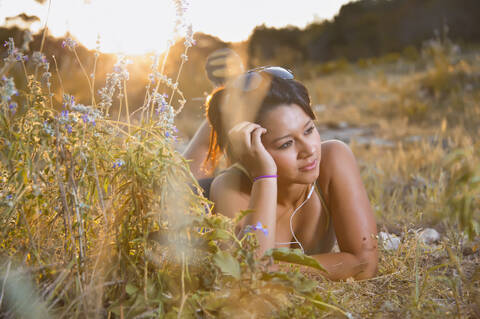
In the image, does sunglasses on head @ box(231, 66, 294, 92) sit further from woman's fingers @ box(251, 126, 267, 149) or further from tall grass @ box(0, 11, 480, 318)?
tall grass @ box(0, 11, 480, 318)

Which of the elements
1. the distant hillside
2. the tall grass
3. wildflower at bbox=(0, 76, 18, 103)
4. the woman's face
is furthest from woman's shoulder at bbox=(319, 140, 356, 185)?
the distant hillside

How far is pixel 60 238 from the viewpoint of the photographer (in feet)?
4.91

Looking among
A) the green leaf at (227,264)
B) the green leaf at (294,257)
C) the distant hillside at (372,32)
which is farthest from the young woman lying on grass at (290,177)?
the distant hillside at (372,32)

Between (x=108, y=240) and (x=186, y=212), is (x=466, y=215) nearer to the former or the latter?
(x=186, y=212)

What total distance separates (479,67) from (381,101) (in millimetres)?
1940

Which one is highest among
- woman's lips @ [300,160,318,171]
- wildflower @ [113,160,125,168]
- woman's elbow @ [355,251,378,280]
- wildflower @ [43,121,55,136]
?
wildflower @ [43,121,55,136]

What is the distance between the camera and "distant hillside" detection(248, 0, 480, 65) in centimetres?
2152

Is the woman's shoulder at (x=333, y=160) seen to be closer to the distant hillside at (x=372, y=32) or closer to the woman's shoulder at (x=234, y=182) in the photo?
the woman's shoulder at (x=234, y=182)

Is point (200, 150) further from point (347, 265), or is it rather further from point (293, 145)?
point (347, 265)

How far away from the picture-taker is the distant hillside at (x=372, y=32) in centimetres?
2152

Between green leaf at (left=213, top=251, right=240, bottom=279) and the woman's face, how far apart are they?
2.89 feet

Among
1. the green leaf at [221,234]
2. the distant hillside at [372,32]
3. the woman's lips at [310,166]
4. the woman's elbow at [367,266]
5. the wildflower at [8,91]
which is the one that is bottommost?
the woman's elbow at [367,266]

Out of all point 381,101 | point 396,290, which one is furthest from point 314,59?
point 396,290

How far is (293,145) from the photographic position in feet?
6.75
